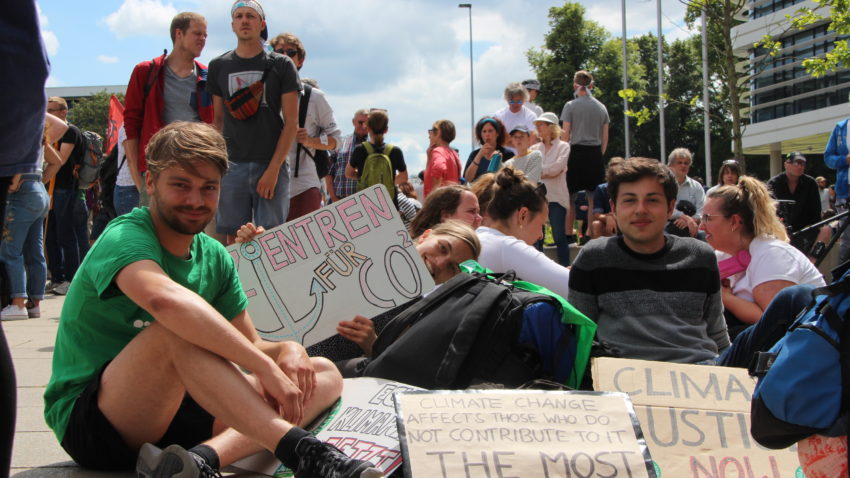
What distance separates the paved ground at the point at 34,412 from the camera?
3.17 meters

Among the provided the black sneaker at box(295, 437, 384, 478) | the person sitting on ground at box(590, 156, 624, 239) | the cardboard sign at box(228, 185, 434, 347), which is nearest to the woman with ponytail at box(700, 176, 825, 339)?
the cardboard sign at box(228, 185, 434, 347)

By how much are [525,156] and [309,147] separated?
276cm

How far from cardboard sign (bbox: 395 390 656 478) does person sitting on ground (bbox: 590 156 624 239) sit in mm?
5512

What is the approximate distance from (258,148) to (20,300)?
3.09 m

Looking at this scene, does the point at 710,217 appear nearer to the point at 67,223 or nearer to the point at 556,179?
the point at 556,179

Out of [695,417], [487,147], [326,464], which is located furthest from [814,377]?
[487,147]

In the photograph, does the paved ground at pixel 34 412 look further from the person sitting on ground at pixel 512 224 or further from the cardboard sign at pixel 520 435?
the person sitting on ground at pixel 512 224

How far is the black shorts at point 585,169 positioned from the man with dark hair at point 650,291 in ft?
19.0

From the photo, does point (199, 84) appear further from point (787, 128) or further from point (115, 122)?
point (787, 128)

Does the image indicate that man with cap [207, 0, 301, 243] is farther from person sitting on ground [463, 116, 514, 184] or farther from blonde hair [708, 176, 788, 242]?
person sitting on ground [463, 116, 514, 184]

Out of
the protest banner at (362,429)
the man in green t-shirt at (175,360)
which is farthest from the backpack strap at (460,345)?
the man in green t-shirt at (175,360)

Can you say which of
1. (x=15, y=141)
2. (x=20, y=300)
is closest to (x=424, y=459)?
(x=15, y=141)

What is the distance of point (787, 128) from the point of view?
1687 inches

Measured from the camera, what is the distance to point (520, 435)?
Answer: 9.58 ft
